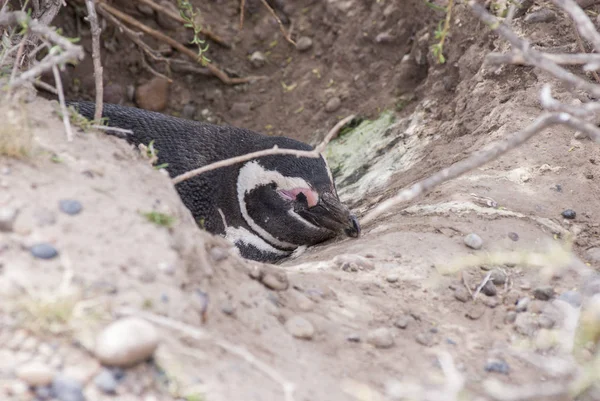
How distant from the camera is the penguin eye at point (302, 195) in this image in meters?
3.01

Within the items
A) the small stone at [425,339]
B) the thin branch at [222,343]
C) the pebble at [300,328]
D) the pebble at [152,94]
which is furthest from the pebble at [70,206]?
the pebble at [152,94]

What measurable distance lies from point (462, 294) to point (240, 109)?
2.77m

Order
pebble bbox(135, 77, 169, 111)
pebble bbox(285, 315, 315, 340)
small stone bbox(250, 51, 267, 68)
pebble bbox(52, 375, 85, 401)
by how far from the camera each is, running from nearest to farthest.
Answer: pebble bbox(52, 375, 85, 401), pebble bbox(285, 315, 315, 340), pebble bbox(135, 77, 169, 111), small stone bbox(250, 51, 267, 68)

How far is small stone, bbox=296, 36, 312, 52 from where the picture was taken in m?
4.52

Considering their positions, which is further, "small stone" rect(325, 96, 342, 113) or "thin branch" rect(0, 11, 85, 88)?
"small stone" rect(325, 96, 342, 113)

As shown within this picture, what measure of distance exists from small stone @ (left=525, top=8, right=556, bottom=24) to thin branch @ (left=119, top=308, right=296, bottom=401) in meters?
2.52

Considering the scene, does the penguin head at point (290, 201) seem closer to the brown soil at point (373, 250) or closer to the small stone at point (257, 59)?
the brown soil at point (373, 250)

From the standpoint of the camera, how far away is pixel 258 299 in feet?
5.76

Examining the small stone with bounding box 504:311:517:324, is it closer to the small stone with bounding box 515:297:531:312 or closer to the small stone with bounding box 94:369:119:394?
the small stone with bounding box 515:297:531:312

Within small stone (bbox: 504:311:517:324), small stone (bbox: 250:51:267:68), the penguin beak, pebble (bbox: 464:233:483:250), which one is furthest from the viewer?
small stone (bbox: 250:51:267:68)

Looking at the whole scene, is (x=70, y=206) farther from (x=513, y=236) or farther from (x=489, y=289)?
(x=513, y=236)

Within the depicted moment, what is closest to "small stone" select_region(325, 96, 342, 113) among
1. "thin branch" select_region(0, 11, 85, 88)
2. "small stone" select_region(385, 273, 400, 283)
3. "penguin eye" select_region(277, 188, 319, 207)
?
"penguin eye" select_region(277, 188, 319, 207)

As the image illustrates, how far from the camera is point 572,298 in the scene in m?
2.00

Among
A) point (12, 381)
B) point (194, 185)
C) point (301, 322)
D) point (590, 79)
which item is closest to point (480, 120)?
point (590, 79)
